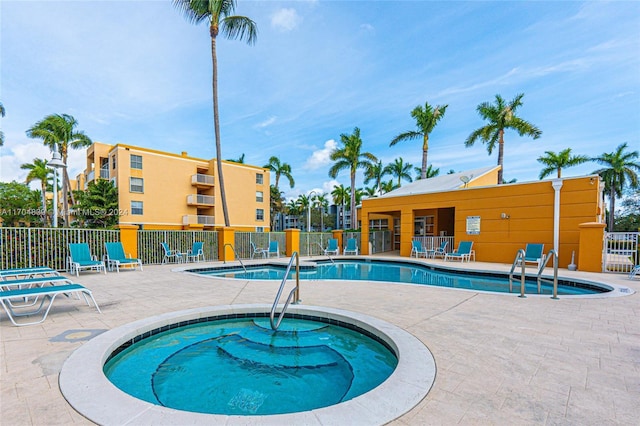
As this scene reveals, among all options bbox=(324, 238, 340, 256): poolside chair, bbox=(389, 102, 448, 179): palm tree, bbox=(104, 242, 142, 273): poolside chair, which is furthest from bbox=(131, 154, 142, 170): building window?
bbox=(389, 102, 448, 179): palm tree

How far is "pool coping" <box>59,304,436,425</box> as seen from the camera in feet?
6.21

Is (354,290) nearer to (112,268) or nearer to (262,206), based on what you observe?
(112,268)

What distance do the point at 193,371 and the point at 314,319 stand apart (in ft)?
6.46

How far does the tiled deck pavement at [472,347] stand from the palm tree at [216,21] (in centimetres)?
1051

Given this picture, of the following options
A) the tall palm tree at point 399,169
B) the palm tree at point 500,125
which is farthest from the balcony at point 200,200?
the palm tree at point 500,125

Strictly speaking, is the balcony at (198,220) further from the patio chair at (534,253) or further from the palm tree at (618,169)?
the palm tree at (618,169)

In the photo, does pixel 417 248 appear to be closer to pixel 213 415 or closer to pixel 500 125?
pixel 500 125

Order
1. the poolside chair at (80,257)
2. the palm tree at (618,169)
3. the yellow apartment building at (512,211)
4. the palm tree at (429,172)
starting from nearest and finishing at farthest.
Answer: the poolside chair at (80,257), the yellow apartment building at (512,211), the palm tree at (618,169), the palm tree at (429,172)

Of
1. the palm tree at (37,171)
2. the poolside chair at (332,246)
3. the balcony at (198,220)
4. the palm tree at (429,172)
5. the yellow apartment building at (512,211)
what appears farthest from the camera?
the palm tree at (429,172)

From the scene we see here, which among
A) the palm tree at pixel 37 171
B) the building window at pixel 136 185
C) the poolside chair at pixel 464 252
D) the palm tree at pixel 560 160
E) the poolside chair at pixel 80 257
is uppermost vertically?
the palm tree at pixel 560 160

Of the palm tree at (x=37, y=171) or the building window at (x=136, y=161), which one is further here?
the palm tree at (x=37, y=171)

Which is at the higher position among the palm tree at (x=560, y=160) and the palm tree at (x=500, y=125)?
the palm tree at (x=500, y=125)

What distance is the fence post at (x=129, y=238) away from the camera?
34.0 feet

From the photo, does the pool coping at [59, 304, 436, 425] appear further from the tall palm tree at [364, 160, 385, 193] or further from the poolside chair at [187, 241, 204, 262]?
the tall palm tree at [364, 160, 385, 193]
